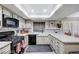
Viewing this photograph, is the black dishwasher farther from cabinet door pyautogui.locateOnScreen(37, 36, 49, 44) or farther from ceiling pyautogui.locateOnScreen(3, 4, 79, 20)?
ceiling pyautogui.locateOnScreen(3, 4, 79, 20)

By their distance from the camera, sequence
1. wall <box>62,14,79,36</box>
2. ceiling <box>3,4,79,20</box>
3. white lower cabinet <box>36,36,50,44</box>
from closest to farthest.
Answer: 1. ceiling <box>3,4,79,20</box>
2. white lower cabinet <box>36,36,50,44</box>
3. wall <box>62,14,79,36</box>

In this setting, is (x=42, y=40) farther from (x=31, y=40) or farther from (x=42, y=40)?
(x=31, y=40)

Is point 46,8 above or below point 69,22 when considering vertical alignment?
above

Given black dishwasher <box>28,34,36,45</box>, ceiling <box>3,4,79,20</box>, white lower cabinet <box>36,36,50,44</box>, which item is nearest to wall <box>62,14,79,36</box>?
ceiling <box>3,4,79,20</box>

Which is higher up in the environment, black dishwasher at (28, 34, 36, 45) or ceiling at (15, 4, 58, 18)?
ceiling at (15, 4, 58, 18)

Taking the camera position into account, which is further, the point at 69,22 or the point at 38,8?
the point at 69,22

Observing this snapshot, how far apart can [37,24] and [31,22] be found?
0.59 metres

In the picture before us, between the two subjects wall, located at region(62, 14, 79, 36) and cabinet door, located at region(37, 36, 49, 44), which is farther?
wall, located at region(62, 14, 79, 36)

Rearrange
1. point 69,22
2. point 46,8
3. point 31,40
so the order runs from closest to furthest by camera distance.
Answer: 1. point 46,8
2. point 31,40
3. point 69,22

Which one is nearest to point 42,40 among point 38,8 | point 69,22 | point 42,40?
point 42,40

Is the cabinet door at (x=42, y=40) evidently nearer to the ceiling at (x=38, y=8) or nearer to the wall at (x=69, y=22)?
the ceiling at (x=38, y=8)

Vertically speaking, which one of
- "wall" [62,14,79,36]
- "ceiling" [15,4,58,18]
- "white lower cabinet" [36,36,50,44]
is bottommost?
"white lower cabinet" [36,36,50,44]
